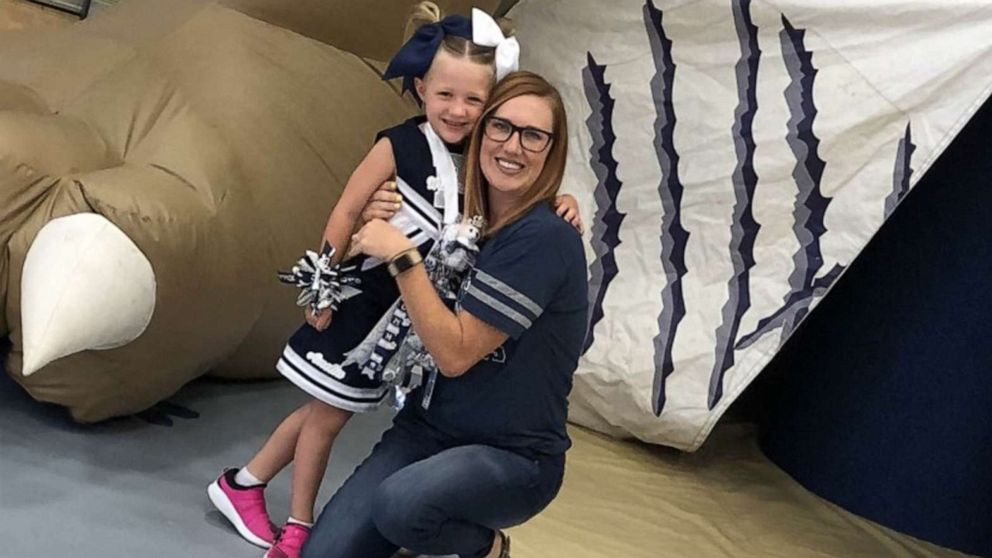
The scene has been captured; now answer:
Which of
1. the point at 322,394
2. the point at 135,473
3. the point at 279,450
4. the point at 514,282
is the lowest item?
the point at 135,473

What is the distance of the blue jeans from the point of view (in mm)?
1314

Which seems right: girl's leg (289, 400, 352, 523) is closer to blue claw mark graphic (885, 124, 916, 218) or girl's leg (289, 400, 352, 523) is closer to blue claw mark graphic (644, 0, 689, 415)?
blue claw mark graphic (644, 0, 689, 415)

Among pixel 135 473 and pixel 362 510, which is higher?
pixel 362 510

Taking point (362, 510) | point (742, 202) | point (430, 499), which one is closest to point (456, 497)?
point (430, 499)

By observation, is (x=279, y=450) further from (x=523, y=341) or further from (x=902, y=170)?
(x=902, y=170)

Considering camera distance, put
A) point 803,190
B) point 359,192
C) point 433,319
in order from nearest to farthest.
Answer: point 433,319
point 359,192
point 803,190

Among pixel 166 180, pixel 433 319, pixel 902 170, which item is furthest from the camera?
pixel 902 170

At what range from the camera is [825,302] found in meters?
2.22

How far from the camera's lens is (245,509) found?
1.47 m

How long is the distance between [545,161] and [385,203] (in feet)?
0.60

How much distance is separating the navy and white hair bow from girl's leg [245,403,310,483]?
16.7 inches

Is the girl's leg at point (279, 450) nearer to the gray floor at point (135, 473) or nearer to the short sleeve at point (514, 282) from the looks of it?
the gray floor at point (135, 473)

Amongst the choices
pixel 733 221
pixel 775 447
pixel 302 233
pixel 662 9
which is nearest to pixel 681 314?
pixel 733 221

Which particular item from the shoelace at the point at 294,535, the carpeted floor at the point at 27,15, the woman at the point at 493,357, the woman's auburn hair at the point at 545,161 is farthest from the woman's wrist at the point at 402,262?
the carpeted floor at the point at 27,15
